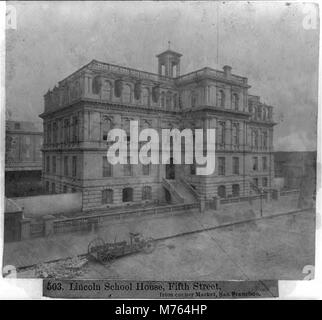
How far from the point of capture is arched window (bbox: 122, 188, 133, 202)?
10.6 meters

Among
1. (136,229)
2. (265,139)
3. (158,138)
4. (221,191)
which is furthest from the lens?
(265,139)

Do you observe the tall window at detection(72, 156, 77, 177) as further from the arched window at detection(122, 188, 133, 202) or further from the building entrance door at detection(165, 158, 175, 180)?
the building entrance door at detection(165, 158, 175, 180)

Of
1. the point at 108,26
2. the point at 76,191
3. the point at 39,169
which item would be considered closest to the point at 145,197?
the point at 76,191

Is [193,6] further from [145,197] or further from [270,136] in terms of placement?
[145,197]

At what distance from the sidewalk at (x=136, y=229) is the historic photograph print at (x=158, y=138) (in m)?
0.05

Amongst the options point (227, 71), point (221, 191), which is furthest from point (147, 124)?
point (221, 191)

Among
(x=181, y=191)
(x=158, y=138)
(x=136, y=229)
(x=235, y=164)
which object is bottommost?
(x=136, y=229)

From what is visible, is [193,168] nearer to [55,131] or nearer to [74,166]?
[74,166]

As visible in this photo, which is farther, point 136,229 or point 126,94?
point 126,94

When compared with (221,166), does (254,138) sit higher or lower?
higher

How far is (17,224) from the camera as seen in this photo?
28.8 feet

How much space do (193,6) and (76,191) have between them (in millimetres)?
7808

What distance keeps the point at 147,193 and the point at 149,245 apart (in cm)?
238

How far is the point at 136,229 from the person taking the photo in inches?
383
